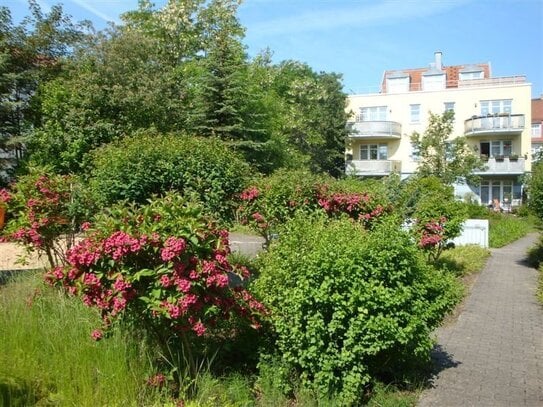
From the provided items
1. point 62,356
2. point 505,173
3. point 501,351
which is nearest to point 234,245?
point 501,351

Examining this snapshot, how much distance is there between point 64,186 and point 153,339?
351cm

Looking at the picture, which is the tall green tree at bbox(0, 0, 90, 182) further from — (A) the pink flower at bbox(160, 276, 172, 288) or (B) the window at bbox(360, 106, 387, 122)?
(B) the window at bbox(360, 106, 387, 122)

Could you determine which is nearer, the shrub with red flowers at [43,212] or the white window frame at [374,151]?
the shrub with red flowers at [43,212]

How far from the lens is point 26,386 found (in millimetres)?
4055

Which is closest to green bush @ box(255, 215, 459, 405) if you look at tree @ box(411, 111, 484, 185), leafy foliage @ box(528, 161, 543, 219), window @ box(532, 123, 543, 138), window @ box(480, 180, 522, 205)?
leafy foliage @ box(528, 161, 543, 219)

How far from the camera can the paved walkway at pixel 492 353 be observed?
4.67m

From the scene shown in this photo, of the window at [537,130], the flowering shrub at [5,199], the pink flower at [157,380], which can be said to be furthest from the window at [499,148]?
the pink flower at [157,380]

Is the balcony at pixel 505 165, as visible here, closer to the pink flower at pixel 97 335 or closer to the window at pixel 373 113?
the window at pixel 373 113

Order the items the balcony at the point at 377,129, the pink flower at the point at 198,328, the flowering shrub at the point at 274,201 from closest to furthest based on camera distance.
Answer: the pink flower at the point at 198,328 < the flowering shrub at the point at 274,201 < the balcony at the point at 377,129

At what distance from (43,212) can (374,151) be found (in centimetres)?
4194

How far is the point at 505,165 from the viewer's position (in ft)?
136

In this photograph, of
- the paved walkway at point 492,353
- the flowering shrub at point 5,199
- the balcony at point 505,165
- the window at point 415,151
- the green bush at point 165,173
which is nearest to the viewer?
the paved walkway at point 492,353

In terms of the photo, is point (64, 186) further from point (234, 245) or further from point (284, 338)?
point (234, 245)

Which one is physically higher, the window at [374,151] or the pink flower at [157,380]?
the window at [374,151]
